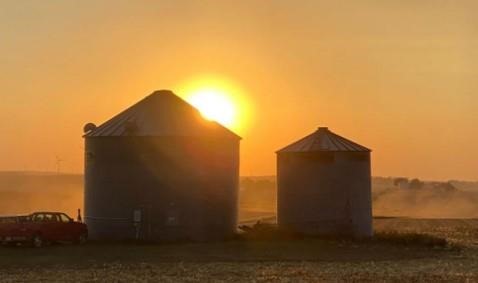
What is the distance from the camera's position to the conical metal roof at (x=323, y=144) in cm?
4606

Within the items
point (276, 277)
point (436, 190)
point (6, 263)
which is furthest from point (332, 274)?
point (436, 190)

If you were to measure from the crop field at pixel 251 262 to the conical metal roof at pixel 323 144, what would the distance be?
555cm

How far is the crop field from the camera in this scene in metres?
27.1

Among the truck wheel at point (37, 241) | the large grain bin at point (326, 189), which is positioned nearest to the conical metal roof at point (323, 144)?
the large grain bin at point (326, 189)

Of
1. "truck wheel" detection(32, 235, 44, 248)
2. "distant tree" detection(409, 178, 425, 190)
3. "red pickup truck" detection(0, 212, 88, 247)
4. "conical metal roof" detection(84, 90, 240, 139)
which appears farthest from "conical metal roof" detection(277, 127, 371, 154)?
"distant tree" detection(409, 178, 425, 190)

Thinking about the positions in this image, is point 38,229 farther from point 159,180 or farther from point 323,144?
point 323,144

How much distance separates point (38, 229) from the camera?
38656 millimetres

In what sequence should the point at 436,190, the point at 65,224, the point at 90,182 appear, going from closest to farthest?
the point at 65,224 → the point at 90,182 → the point at 436,190

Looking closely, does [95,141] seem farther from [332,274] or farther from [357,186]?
[332,274]

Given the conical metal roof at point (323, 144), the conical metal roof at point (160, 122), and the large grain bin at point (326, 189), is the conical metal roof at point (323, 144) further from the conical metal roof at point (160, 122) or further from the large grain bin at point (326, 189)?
the conical metal roof at point (160, 122)

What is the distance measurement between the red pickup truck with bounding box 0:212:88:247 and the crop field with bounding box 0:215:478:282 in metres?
0.78

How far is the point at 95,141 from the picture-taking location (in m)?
44.0

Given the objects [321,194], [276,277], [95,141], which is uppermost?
[95,141]

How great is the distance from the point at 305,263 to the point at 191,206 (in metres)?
12.0
